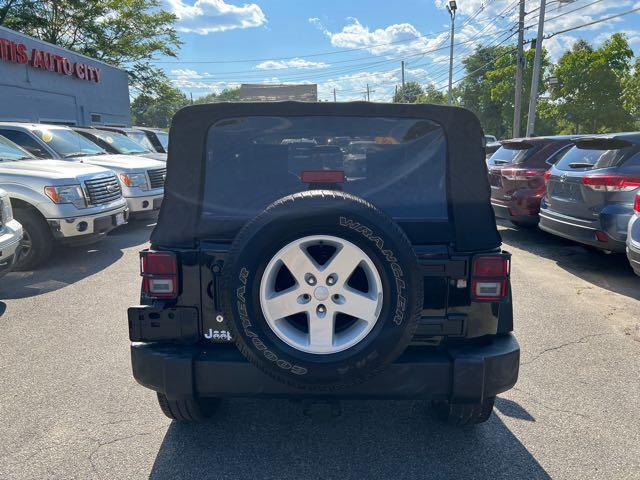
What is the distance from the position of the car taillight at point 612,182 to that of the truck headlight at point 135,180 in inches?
289

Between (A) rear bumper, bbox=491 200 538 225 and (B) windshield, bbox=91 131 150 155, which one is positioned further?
(B) windshield, bbox=91 131 150 155

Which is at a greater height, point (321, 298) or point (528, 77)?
point (528, 77)

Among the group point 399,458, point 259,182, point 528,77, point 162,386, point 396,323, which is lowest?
point 399,458

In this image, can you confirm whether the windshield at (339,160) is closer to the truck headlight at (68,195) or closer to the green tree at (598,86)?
the truck headlight at (68,195)

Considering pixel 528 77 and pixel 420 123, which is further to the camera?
pixel 528 77

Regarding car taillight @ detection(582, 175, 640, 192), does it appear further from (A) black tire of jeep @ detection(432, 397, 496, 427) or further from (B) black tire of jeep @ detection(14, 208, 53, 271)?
(B) black tire of jeep @ detection(14, 208, 53, 271)

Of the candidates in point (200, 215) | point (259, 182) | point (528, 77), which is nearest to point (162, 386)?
point (200, 215)

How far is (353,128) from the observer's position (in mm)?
2703

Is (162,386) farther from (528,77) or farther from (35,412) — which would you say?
(528,77)

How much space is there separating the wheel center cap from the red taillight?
61 cm

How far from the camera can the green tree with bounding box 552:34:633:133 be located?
38.2 meters

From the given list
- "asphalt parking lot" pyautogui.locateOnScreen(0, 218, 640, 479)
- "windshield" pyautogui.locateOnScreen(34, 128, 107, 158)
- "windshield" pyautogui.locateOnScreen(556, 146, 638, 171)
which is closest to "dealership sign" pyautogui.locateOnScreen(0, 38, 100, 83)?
"windshield" pyautogui.locateOnScreen(34, 128, 107, 158)

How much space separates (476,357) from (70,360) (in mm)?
3120

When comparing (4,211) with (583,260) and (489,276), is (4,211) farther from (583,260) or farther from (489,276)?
(583,260)
